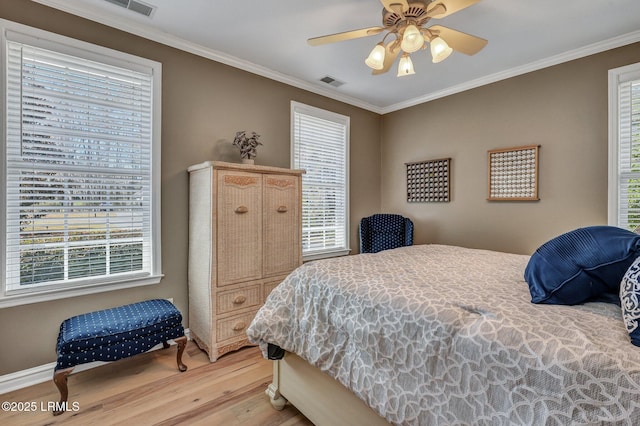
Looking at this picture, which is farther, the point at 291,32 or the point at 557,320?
the point at 291,32

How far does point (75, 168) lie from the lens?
2199 mm

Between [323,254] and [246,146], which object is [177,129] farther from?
[323,254]

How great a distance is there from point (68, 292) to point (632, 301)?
3.07 meters

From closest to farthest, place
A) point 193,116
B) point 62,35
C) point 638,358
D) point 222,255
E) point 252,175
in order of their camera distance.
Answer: point 638,358, point 62,35, point 222,255, point 252,175, point 193,116

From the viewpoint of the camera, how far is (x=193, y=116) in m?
2.75

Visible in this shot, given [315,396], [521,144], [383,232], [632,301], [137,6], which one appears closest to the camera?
[632,301]

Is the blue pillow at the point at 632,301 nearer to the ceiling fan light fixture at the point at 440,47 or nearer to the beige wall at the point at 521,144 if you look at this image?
the ceiling fan light fixture at the point at 440,47

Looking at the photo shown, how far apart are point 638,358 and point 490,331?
34 cm

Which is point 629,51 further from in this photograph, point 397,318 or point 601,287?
point 397,318

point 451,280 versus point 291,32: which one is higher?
point 291,32

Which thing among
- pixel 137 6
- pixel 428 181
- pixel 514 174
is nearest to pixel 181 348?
pixel 137 6

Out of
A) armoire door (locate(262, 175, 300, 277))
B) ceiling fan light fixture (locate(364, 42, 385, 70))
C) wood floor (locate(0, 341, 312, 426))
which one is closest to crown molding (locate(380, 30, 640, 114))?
ceiling fan light fixture (locate(364, 42, 385, 70))

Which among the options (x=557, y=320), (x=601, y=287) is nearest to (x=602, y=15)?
(x=601, y=287)

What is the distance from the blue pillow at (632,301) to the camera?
890 millimetres
